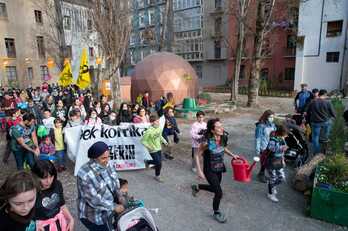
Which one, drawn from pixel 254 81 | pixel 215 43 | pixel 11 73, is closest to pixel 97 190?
pixel 254 81

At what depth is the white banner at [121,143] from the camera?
6547 millimetres

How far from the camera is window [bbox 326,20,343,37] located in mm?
23253

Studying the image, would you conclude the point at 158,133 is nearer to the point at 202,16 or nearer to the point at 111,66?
the point at 111,66

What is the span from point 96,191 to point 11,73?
31.3 m

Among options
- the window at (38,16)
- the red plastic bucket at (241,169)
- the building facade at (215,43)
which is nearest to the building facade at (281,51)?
the building facade at (215,43)

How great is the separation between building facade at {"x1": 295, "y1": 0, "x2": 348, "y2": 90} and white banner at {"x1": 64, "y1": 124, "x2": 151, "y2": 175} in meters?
23.7

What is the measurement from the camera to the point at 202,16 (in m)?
35.3

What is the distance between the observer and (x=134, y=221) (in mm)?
2762

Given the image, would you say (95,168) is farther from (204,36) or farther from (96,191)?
(204,36)

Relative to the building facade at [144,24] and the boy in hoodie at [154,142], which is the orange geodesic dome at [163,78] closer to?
the boy in hoodie at [154,142]

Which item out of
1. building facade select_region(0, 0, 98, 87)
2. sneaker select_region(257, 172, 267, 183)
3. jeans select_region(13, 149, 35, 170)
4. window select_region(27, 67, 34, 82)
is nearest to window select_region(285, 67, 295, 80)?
building facade select_region(0, 0, 98, 87)

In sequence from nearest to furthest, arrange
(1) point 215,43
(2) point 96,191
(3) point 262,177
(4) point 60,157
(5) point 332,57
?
(2) point 96,191
(3) point 262,177
(4) point 60,157
(5) point 332,57
(1) point 215,43

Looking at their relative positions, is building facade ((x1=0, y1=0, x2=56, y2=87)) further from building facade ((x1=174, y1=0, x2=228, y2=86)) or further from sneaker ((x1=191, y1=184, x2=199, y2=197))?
sneaker ((x1=191, y1=184, x2=199, y2=197))

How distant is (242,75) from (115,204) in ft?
105
